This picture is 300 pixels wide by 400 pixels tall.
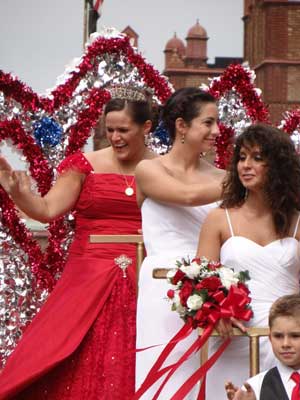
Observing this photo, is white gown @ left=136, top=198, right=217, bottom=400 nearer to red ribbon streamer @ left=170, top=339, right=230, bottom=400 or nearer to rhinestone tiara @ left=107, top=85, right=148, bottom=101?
red ribbon streamer @ left=170, top=339, right=230, bottom=400

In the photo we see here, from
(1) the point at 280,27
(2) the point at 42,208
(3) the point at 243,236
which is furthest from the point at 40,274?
(1) the point at 280,27

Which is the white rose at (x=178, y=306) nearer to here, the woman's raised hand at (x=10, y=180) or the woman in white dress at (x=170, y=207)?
the woman in white dress at (x=170, y=207)

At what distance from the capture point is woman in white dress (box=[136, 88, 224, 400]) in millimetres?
5680

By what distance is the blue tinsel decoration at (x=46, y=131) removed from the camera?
7402 millimetres

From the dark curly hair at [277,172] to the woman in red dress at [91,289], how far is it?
1377 millimetres

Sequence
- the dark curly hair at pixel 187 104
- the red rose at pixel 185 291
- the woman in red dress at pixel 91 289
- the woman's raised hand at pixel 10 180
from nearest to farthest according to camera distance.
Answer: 1. the red rose at pixel 185 291
2. the dark curly hair at pixel 187 104
3. the woman's raised hand at pixel 10 180
4. the woman in red dress at pixel 91 289

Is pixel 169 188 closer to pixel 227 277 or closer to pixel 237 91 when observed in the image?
pixel 227 277

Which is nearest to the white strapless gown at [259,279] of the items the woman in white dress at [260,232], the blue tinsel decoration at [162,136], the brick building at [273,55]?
the woman in white dress at [260,232]

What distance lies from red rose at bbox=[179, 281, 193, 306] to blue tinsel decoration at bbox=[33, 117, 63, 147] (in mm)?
2618

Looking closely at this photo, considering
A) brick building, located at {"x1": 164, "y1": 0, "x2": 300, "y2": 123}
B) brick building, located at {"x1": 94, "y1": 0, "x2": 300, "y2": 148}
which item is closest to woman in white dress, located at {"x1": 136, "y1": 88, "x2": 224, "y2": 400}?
brick building, located at {"x1": 94, "y1": 0, "x2": 300, "y2": 148}

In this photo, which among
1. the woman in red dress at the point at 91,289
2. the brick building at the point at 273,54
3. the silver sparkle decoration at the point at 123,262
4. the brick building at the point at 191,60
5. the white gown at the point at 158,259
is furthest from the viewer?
the brick building at the point at 191,60

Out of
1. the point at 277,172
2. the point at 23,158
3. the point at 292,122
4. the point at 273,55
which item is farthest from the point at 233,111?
the point at 273,55

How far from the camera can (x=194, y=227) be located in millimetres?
5805

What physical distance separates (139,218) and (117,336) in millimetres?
611
